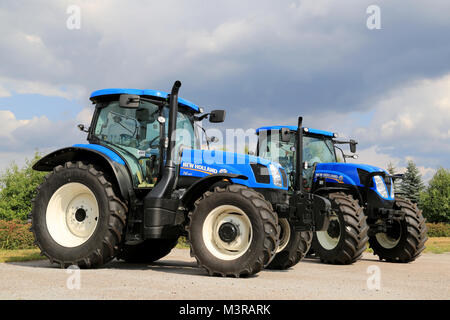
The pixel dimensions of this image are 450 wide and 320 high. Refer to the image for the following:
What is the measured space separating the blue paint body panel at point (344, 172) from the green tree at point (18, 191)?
25.1 meters

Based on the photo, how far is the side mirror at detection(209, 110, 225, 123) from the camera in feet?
27.8

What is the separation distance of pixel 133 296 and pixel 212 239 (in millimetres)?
2253

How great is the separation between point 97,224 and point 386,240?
7133 mm

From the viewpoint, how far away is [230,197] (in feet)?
22.5

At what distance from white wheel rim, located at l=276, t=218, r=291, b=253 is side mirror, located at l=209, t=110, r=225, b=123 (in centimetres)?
215

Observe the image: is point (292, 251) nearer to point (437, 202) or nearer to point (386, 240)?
point (386, 240)

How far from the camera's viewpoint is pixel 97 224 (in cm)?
745

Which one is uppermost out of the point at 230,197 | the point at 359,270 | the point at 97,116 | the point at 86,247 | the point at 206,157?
the point at 97,116

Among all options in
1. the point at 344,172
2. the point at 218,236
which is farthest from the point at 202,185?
the point at 344,172

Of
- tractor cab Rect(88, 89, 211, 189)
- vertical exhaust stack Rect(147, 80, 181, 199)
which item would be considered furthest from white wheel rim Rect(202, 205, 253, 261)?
tractor cab Rect(88, 89, 211, 189)

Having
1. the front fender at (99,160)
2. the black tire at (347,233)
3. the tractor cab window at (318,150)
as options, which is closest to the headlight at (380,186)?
the black tire at (347,233)
